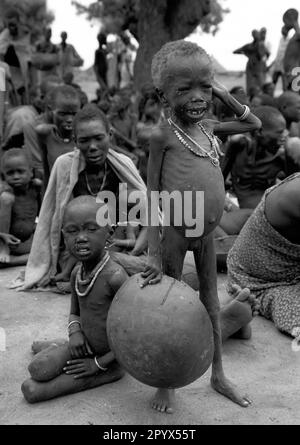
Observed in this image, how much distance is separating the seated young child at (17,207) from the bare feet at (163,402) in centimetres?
259

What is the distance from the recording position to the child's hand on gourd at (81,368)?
8.55ft

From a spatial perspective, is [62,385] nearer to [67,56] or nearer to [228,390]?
[228,390]

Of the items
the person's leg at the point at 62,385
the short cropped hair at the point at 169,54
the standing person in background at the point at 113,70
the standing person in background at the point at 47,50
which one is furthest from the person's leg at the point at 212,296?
the standing person in background at the point at 113,70

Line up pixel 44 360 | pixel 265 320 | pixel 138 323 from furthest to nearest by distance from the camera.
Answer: pixel 265 320
pixel 44 360
pixel 138 323

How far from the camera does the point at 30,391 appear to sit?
250cm

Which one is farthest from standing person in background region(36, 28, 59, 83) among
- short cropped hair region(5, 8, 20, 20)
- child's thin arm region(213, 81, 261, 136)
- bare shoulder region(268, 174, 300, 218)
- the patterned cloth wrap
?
child's thin arm region(213, 81, 261, 136)

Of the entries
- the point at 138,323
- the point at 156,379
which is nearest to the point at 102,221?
the point at 138,323

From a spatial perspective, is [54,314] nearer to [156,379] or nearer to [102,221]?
[102,221]

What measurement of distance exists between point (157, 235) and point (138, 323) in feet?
1.36

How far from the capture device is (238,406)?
A: 2484mm

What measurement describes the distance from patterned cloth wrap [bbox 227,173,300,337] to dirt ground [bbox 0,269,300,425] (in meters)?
0.16

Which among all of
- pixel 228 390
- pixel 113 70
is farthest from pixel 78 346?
pixel 113 70

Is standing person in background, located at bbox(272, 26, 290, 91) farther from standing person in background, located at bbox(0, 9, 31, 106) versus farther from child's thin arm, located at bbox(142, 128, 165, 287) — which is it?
child's thin arm, located at bbox(142, 128, 165, 287)

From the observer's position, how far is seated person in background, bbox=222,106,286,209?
4.89m
